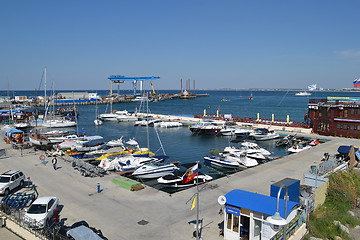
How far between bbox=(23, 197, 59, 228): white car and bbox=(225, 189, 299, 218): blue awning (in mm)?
10119

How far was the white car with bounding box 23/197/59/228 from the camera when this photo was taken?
50.1ft

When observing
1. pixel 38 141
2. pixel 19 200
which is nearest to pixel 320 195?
pixel 19 200

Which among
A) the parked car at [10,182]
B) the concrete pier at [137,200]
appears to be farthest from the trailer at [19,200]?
the concrete pier at [137,200]

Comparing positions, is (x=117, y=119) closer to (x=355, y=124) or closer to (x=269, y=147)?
(x=269, y=147)

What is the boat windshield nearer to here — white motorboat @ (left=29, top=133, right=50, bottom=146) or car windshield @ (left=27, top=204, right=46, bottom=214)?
car windshield @ (left=27, top=204, right=46, bottom=214)

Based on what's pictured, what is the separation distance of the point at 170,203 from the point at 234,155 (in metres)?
17.0

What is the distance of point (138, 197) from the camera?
20.9 meters

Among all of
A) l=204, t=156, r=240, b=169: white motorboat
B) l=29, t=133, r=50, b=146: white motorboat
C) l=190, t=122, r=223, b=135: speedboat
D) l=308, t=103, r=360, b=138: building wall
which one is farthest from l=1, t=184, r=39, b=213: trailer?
l=308, t=103, r=360, b=138: building wall

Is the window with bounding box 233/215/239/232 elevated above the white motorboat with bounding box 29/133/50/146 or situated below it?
above

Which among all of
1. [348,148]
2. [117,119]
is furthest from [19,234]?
[117,119]

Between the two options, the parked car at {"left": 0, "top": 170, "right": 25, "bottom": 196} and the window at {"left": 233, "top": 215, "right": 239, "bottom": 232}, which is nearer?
the window at {"left": 233, "top": 215, "right": 239, "bottom": 232}

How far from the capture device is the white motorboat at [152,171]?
1105 inches

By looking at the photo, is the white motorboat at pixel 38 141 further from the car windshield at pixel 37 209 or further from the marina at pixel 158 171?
the car windshield at pixel 37 209

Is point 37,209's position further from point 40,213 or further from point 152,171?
point 152,171
